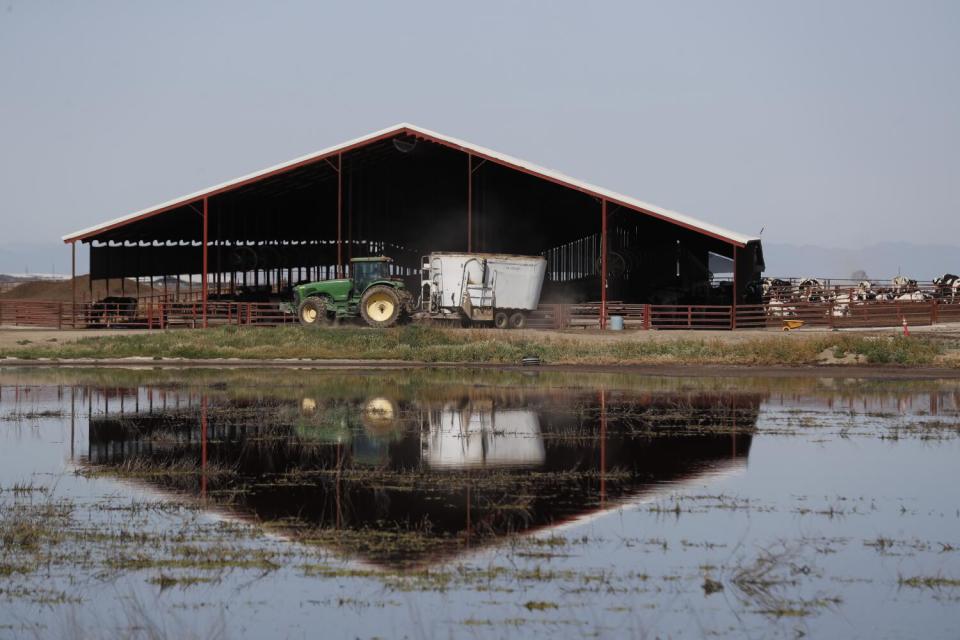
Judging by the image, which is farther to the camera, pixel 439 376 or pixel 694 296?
pixel 694 296

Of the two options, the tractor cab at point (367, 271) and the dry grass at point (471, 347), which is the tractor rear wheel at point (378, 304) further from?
the dry grass at point (471, 347)

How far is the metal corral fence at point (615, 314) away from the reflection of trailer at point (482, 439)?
68.3 ft

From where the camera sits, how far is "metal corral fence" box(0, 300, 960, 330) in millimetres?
40281

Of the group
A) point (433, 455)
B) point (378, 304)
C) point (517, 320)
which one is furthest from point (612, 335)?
point (433, 455)

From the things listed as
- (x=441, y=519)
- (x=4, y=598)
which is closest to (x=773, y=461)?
(x=441, y=519)

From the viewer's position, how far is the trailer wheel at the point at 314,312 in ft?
125

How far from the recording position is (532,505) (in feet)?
35.6

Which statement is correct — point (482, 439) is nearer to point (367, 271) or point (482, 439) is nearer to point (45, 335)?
point (367, 271)

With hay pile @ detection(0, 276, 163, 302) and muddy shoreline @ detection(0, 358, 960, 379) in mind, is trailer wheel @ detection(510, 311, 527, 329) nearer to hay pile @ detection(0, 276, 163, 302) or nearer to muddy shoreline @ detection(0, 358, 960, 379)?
muddy shoreline @ detection(0, 358, 960, 379)

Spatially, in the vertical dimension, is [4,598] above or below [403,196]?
below

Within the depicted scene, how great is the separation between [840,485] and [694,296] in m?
37.5

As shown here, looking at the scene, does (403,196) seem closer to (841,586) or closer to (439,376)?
(439,376)

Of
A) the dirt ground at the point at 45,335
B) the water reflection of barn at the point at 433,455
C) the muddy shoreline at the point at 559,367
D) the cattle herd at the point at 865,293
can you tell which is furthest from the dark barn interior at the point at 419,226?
the water reflection of barn at the point at 433,455

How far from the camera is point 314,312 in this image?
38500 mm
